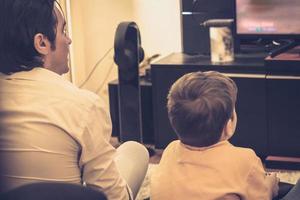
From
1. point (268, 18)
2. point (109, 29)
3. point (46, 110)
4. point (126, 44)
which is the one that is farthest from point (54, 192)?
point (109, 29)

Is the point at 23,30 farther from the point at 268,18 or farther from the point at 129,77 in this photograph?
the point at 268,18

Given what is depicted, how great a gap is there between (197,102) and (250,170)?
0.22 m

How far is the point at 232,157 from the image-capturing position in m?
1.51

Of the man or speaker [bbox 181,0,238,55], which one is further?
speaker [bbox 181,0,238,55]

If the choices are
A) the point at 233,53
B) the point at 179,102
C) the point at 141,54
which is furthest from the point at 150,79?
the point at 179,102

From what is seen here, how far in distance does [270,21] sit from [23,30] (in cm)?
178

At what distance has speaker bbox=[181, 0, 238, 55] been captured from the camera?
10.3 ft

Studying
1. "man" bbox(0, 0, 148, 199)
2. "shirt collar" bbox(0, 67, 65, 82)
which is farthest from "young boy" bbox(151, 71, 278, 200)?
"shirt collar" bbox(0, 67, 65, 82)

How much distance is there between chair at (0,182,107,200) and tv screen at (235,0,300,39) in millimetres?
2145

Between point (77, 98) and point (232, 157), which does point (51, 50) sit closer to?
point (77, 98)

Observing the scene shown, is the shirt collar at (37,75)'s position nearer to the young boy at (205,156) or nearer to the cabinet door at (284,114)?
the young boy at (205,156)

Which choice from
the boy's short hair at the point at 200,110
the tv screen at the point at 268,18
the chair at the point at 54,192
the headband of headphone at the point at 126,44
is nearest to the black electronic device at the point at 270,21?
the tv screen at the point at 268,18

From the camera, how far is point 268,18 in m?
2.95

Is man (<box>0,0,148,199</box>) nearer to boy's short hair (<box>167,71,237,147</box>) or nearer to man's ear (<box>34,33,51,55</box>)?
man's ear (<box>34,33,51,55</box>)
